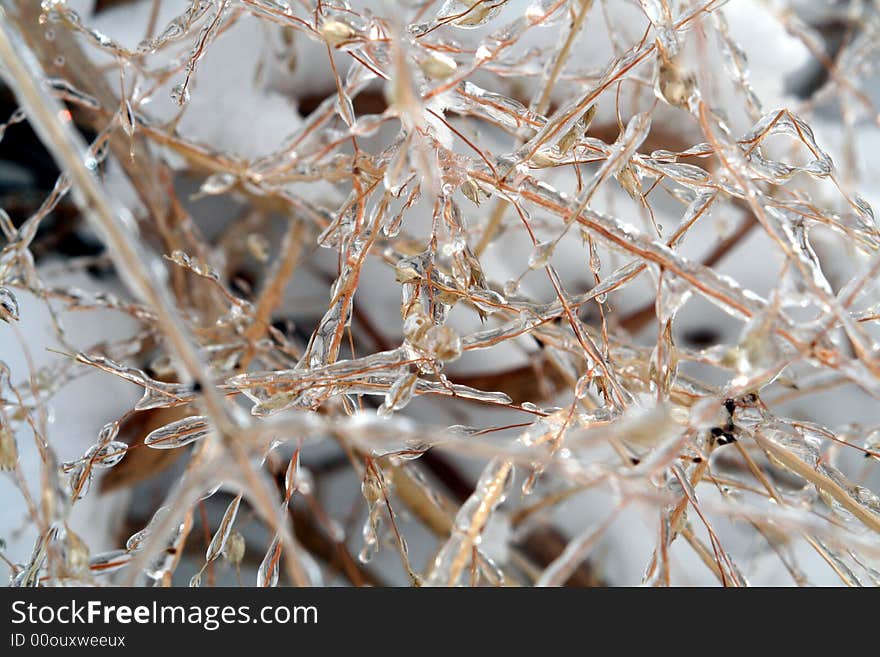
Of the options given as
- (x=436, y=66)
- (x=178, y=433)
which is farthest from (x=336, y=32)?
(x=178, y=433)

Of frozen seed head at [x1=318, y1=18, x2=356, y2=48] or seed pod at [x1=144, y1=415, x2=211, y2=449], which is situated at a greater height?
frozen seed head at [x1=318, y1=18, x2=356, y2=48]

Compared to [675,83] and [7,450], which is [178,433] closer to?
[7,450]

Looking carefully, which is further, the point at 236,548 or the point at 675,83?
the point at 236,548

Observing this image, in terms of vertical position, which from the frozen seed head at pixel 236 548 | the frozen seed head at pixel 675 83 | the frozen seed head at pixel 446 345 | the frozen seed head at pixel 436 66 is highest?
the frozen seed head at pixel 436 66

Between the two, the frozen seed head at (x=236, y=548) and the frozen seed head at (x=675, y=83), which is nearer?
the frozen seed head at (x=675, y=83)

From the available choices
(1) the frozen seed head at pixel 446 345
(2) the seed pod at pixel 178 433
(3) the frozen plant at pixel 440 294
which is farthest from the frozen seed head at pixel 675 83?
(2) the seed pod at pixel 178 433

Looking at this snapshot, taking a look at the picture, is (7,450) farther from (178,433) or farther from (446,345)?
(446,345)

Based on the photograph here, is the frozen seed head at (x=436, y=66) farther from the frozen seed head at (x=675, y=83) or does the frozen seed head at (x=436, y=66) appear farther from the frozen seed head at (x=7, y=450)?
the frozen seed head at (x=7, y=450)

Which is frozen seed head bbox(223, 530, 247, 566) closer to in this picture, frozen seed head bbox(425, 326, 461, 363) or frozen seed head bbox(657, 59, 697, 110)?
frozen seed head bbox(425, 326, 461, 363)

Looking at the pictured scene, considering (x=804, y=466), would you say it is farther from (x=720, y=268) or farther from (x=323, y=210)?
(x=720, y=268)

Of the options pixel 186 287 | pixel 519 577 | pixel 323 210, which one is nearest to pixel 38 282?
pixel 323 210

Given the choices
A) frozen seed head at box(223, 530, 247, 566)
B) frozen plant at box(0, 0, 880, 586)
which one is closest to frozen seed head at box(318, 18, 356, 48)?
frozen plant at box(0, 0, 880, 586)
